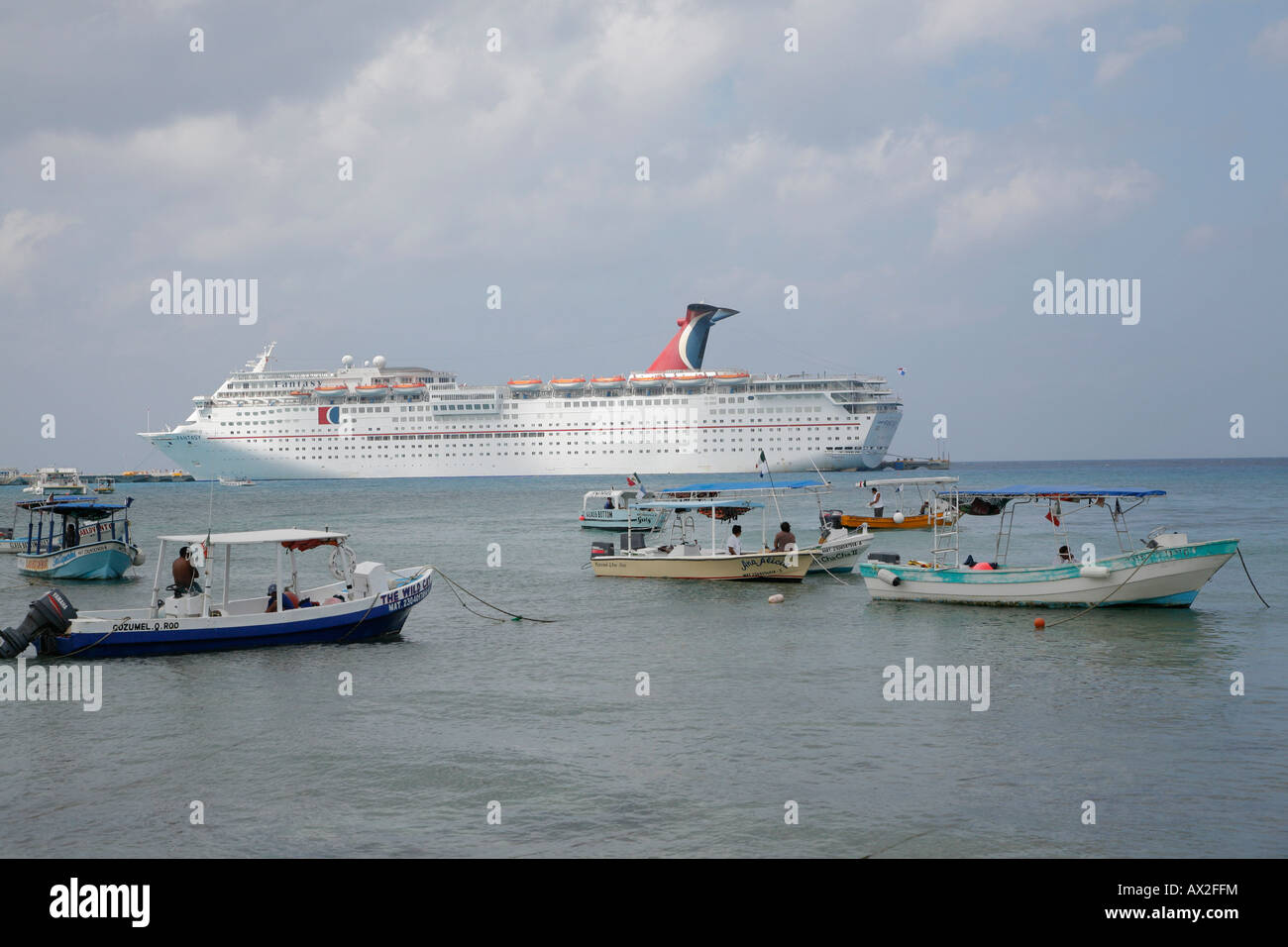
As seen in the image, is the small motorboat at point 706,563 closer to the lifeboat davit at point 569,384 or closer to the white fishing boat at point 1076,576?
the white fishing boat at point 1076,576

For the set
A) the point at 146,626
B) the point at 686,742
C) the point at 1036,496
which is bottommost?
the point at 686,742

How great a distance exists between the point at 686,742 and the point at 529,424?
3672 inches

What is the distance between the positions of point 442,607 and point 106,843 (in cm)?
1442

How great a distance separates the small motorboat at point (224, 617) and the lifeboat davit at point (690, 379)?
276ft

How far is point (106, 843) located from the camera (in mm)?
8938

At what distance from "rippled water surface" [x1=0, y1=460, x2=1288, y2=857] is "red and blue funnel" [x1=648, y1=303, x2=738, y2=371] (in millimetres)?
88741

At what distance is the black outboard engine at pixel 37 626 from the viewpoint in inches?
629

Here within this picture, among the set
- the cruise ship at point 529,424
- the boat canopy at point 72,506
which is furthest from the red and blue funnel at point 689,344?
the boat canopy at point 72,506

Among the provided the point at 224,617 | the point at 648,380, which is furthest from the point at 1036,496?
the point at 648,380

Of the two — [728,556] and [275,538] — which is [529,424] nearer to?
[728,556]

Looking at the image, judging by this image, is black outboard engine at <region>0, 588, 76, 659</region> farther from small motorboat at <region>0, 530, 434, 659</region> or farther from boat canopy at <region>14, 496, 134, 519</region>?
boat canopy at <region>14, 496, 134, 519</region>

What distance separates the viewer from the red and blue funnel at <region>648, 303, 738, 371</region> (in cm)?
10950

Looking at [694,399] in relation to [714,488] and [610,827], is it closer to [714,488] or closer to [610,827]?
[714,488]

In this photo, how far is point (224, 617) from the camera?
56.1ft
